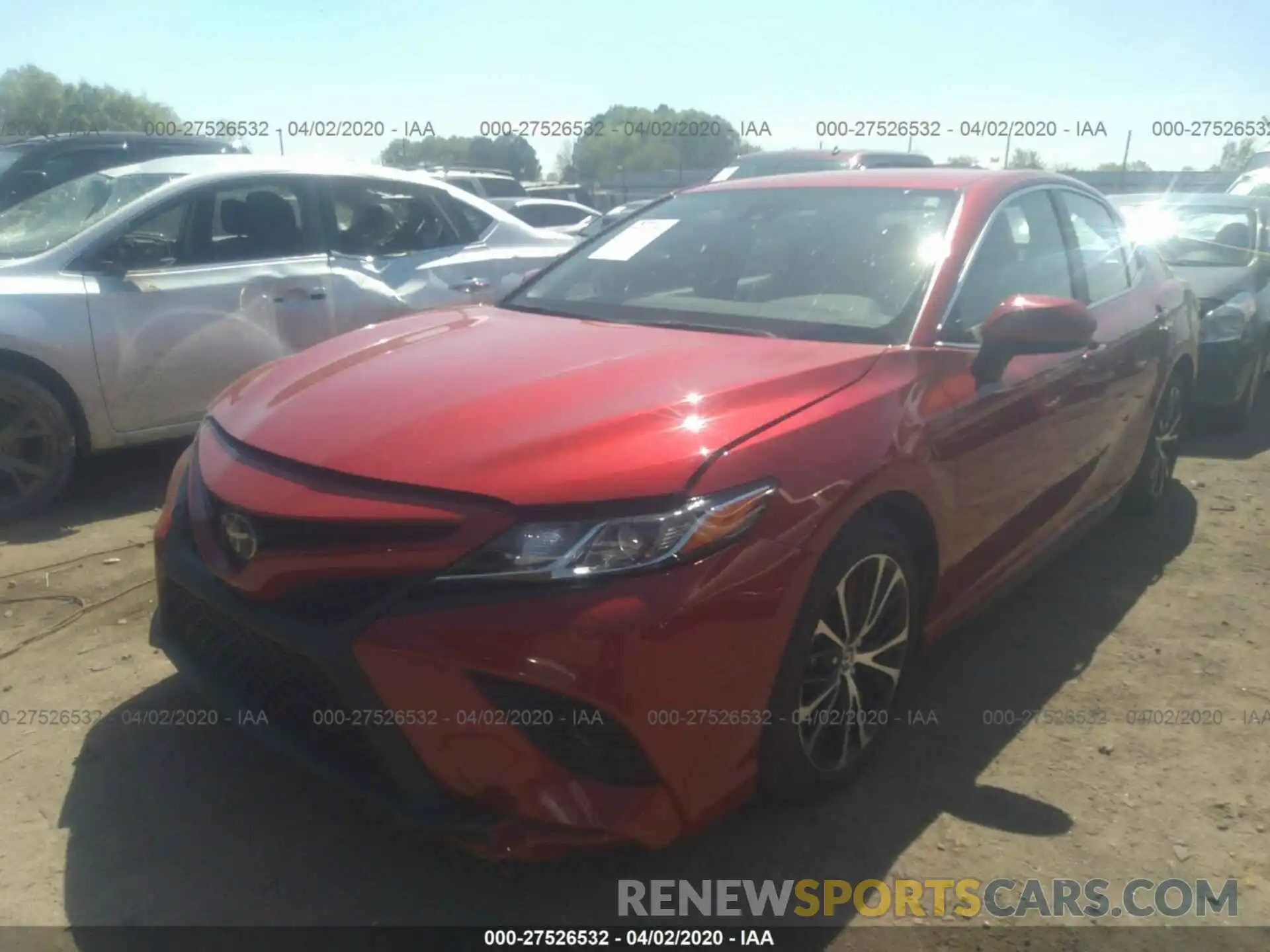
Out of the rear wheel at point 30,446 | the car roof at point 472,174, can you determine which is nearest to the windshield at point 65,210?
the rear wheel at point 30,446

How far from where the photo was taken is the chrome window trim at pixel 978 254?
2926mm

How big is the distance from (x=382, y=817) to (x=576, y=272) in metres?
2.14

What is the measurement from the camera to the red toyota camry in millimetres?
1998

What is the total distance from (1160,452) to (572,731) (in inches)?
150

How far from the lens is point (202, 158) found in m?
5.56

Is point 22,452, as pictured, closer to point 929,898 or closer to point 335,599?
point 335,599

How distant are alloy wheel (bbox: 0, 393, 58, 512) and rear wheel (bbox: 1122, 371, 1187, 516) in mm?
4708

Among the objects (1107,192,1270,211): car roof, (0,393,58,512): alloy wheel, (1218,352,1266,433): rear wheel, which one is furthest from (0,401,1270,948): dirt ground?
(1107,192,1270,211): car roof

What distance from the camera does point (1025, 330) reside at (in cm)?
288

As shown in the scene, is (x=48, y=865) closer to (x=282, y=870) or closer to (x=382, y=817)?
(x=282, y=870)

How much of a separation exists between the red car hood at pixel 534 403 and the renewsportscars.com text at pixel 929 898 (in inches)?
38.1

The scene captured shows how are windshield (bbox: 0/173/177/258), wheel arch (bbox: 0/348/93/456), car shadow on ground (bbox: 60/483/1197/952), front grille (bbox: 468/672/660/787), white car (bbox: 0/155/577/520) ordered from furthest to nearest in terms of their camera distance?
windshield (bbox: 0/173/177/258), white car (bbox: 0/155/577/520), wheel arch (bbox: 0/348/93/456), car shadow on ground (bbox: 60/483/1197/952), front grille (bbox: 468/672/660/787)

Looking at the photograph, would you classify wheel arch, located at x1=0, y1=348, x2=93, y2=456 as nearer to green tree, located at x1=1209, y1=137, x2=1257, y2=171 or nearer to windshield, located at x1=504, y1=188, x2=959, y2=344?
windshield, located at x1=504, y1=188, x2=959, y2=344

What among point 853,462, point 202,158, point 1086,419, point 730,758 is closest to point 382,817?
point 730,758
